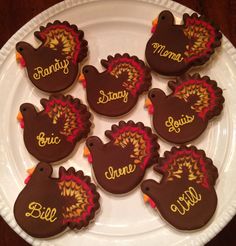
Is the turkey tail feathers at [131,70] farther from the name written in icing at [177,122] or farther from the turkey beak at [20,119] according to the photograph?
the turkey beak at [20,119]

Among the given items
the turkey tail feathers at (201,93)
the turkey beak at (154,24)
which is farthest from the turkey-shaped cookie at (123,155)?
the turkey beak at (154,24)

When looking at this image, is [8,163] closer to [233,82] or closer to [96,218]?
[96,218]

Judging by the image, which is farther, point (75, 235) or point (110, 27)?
point (110, 27)

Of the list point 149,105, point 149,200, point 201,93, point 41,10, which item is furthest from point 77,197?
point 41,10

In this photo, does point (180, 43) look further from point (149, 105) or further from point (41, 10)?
point (41, 10)

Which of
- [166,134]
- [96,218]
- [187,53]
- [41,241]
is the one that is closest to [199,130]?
[166,134]
